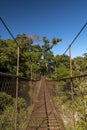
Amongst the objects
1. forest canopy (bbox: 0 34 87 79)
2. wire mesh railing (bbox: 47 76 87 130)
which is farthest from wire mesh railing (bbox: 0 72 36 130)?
forest canopy (bbox: 0 34 87 79)

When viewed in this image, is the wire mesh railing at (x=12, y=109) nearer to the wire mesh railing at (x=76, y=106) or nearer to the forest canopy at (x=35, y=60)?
the wire mesh railing at (x=76, y=106)

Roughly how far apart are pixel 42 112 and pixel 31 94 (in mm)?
899

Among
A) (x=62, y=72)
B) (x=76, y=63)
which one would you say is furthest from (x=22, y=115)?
(x=76, y=63)

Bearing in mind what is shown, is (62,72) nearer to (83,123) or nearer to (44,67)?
(44,67)

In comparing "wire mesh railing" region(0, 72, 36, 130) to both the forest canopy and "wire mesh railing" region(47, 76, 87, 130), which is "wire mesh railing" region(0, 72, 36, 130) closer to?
"wire mesh railing" region(47, 76, 87, 130)

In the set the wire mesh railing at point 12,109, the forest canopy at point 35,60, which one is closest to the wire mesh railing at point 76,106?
the wire mesh railing at point 12,109

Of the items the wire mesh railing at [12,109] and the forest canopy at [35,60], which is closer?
the wire mesh railing at [12,109]

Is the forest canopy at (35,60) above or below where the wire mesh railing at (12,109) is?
above

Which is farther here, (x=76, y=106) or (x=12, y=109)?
(x=12, y=109)

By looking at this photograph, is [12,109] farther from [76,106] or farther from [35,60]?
[35,60]

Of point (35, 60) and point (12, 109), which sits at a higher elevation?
point (35, 60)

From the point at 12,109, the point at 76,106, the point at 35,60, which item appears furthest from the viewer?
the point at 35,60

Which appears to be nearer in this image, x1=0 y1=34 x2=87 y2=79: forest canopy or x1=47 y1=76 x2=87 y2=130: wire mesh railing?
x1=47 y1=76 x2=87 y2=130: wire mesh railing

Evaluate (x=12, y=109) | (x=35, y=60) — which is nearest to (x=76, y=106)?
(x=12, y=109)
